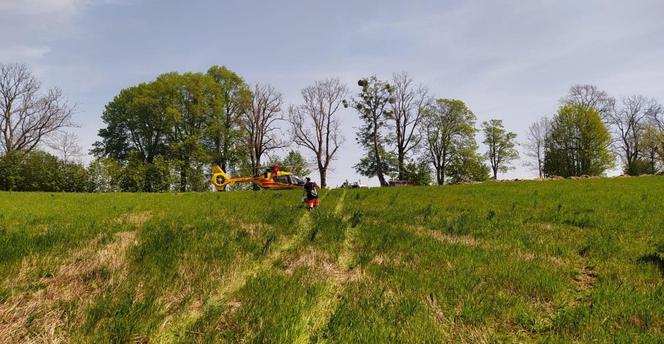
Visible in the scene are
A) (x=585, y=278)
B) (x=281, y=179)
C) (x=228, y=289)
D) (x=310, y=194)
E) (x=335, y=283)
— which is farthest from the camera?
(x=281, y=179)

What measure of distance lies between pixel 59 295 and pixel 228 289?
245cm

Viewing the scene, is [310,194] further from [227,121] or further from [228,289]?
[227,121]

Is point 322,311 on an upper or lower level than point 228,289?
lower

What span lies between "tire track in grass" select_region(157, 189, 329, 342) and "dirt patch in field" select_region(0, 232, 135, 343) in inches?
44.4

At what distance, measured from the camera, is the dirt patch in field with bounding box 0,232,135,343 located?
4.79 metres

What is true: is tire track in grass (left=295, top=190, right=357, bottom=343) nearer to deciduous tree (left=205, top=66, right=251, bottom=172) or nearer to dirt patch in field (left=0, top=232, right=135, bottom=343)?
dirt patch in field (left=0, top=232, right=135, bottom=343)

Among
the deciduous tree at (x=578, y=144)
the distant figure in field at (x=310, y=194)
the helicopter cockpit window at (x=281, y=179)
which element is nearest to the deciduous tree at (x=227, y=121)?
the helicopter cockpit window at (x=281, y=179)

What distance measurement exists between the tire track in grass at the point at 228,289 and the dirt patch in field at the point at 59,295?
1.13m

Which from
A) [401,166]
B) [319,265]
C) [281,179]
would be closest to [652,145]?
[401,166]

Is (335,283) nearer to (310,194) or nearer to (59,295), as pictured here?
(59,295)

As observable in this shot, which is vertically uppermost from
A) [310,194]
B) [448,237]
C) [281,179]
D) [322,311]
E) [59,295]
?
[281,179]

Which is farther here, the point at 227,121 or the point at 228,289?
the point at 227,121

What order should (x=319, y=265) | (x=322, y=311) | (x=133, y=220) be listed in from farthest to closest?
1. (x=133, y=220)
2. (x=319, y=265)
3. (x=322, y=311)

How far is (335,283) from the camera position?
7188 millimetres
